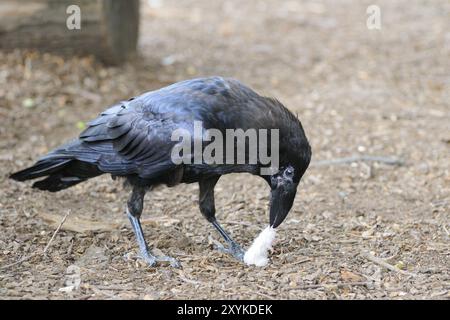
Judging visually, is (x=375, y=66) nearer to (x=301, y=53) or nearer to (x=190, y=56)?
(x=301, y=53)

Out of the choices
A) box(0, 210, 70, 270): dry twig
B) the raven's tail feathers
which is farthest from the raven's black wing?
box(0, 210, 70, 270): dry twig

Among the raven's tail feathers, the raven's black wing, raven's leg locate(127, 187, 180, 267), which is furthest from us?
the raven's tail feathers

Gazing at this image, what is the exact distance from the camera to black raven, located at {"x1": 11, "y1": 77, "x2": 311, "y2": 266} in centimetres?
473

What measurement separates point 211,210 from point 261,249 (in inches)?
22.4

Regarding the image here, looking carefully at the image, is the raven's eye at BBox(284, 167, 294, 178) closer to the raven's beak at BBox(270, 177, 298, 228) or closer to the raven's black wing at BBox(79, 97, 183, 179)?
the raven's beak at BBox(270, 177, 298, 228)

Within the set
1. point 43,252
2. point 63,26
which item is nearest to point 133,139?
point 43,252

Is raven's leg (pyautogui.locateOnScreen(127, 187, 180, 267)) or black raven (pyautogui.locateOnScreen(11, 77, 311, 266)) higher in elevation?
black raven (pyautogui.locateOnScreen(11, 77, 311, 266))

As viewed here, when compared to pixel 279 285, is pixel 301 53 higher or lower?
higher

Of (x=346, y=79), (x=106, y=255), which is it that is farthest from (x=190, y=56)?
(x=106, y=255)

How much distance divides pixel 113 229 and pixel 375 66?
5.33 m

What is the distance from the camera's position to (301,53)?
10.3 m

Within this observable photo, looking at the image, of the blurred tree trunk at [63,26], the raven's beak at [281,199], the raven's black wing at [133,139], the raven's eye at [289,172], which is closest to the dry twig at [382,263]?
the raven's beak at [281,199]

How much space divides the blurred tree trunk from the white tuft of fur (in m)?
4.18

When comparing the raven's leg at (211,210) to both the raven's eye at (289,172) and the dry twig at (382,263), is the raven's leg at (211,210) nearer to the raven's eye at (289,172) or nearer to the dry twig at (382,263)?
the raven's eye at (289,172)
